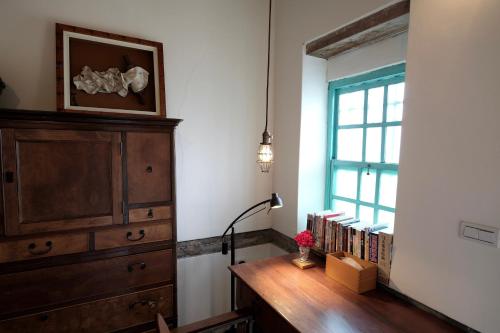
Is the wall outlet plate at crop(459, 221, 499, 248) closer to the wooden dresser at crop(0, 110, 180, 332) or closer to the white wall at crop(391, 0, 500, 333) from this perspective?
the white wall at crop(391, 0, 500, 333)

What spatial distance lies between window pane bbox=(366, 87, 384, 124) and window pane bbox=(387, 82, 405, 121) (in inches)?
2.2

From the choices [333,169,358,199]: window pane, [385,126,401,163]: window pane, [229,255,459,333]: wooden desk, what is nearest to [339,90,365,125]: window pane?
[385,126,401,163]: window pane

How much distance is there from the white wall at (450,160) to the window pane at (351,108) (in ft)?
2.07

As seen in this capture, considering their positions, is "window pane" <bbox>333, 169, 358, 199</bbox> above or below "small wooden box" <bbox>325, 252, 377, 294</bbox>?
above

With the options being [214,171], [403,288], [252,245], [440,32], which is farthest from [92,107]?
[403,288]

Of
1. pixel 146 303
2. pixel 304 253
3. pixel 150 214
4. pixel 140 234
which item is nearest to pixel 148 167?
pixel 150 214

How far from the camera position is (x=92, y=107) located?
1686 mm

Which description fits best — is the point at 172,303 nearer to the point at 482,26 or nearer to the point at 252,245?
the point at 252,245

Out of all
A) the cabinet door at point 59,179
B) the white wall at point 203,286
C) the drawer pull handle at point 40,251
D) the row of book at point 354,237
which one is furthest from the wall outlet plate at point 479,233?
the drawer pull handle at point 40,251

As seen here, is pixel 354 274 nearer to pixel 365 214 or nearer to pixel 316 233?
pixel 316 233

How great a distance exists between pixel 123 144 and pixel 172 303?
1.04m

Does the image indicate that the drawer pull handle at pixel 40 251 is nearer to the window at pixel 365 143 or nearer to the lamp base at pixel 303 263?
the lamp base at pixel 303 263

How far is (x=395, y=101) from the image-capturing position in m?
1.73

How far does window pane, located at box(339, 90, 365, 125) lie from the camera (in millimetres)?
1976
